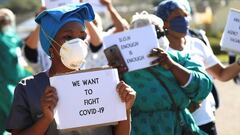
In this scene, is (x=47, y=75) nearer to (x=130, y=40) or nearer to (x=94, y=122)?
(x=94, y=122)

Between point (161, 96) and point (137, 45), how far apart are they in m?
0.34

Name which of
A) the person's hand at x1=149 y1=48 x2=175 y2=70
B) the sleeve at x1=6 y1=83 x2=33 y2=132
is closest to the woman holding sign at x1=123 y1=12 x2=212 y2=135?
the person's hand at x1=149 y1=48 x2=175 y2=70

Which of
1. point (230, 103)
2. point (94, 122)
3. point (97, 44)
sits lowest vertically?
point (230, 103)

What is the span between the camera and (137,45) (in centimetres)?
405

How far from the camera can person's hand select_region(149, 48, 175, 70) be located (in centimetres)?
397

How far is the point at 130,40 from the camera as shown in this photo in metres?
4.05

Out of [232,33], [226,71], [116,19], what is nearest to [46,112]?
[232,33]

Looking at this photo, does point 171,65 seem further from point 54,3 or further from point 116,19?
point 116,19

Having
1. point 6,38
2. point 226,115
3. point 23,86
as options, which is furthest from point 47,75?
point 226,115

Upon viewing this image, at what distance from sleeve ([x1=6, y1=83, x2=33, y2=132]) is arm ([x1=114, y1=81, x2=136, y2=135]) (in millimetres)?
431

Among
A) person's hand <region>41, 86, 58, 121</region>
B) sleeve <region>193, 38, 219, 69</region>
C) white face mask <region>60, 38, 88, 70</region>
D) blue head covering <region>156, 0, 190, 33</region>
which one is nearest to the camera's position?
person's hand <region>41, 86, 58, 121</region>

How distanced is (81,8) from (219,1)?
3876cm

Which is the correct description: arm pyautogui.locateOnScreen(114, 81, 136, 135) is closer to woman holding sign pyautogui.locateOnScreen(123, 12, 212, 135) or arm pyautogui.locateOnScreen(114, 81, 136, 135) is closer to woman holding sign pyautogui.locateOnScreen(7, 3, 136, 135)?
woman holding sign pyautogui.locateOnScreen(7, 3, 136, 135)

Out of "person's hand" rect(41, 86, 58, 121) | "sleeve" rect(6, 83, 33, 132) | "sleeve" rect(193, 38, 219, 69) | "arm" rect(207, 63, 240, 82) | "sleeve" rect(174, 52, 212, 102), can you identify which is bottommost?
"arm" rect(207, 63, 240, 82)
